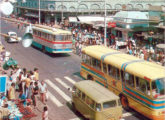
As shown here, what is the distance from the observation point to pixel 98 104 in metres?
11.9

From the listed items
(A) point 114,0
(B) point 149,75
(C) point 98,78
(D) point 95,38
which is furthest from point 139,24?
(A) point 114,0

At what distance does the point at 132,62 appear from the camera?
14.8m

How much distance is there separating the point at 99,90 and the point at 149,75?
2591 mm

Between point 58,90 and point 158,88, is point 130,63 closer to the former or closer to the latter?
point 158,88

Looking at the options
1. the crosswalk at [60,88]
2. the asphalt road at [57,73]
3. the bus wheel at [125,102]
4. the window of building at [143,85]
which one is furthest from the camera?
the crosswalk at [60,88]

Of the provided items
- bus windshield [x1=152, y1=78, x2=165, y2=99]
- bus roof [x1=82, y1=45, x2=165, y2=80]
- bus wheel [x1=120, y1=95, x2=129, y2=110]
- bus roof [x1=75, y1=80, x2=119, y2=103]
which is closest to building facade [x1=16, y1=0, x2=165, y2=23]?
bus roof [x1=82, y1=45, x2=165, y2=80]

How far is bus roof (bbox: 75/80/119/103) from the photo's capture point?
1210 cm

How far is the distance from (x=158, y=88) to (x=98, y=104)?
3.08m

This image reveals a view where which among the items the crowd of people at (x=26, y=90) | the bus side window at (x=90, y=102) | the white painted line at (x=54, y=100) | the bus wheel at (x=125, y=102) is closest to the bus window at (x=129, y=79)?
the bus wheel at (x=125, y=102)

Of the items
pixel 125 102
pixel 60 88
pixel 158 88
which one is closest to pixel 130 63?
pixel 125 102

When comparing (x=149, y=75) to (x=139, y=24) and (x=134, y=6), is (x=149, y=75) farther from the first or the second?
(x=134, y=6)

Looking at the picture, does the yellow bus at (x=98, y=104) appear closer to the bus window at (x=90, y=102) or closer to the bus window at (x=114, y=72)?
the bus window at (x=90, y=102)

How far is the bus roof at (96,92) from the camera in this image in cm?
1210

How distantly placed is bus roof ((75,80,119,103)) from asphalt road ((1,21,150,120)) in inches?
69.1
